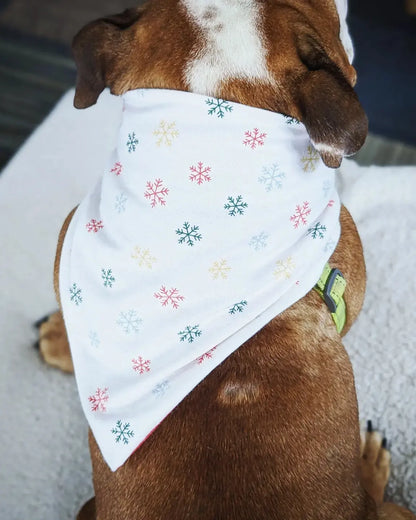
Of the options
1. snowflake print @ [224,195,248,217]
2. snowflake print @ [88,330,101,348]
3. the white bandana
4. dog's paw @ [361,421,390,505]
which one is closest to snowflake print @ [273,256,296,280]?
the white bandana

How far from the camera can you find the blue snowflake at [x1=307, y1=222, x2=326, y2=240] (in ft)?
3.58

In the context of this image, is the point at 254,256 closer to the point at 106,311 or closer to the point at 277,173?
the point at 277,173

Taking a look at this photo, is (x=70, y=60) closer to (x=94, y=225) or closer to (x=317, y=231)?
(x=94, y=225)

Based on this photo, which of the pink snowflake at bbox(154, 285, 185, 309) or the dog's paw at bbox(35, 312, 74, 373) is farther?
the dog's paw at bbox(35, 312, 74, 373)

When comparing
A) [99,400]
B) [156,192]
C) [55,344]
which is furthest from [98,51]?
[55,344]

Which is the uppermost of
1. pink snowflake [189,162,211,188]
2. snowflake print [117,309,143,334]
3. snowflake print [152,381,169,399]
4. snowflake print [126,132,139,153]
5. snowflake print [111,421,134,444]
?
snowflake print [126,132,139,153]

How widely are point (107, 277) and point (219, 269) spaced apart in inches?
7.6

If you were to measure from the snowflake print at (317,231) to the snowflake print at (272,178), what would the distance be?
0.12 metres

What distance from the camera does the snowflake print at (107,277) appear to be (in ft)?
3.49

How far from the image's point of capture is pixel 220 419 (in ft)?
3.26

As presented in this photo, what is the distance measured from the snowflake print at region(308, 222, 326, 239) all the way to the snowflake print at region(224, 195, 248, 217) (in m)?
0.15

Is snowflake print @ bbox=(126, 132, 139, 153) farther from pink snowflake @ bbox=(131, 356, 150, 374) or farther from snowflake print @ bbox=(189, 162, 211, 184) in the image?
pink snowflake @ bbox=(131, 356, 150, 374)

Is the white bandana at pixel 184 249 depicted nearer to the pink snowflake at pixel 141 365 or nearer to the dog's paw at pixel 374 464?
the pink snowflake at pixel 141 365

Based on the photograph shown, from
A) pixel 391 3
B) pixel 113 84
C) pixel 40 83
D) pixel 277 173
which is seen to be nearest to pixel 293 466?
pixel 277 173
